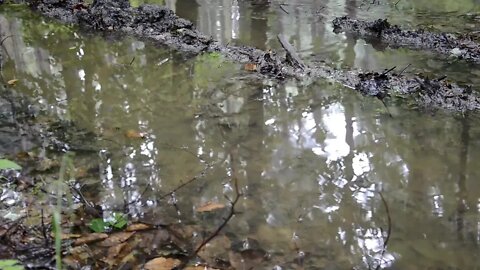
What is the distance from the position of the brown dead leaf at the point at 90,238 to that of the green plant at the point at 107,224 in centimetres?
6

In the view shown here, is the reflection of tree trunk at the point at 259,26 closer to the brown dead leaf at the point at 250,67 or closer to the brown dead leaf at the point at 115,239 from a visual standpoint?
the brown dead leaf at the point at 250,67

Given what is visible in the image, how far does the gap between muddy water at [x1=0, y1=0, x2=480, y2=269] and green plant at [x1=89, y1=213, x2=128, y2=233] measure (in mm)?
→ 198

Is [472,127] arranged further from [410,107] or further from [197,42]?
[197,42]

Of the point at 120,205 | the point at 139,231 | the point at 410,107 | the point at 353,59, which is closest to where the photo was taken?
the point at 139,231

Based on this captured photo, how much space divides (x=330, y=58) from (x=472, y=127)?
3371mm

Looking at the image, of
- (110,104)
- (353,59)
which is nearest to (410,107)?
(353,59)

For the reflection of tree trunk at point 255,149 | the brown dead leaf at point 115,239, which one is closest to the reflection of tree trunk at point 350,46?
the reflection of tree trunk at point 255,149

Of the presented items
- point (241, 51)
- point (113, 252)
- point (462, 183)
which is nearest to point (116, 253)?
point (113, 252)

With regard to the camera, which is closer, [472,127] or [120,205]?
[120,205]

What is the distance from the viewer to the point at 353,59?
343 inches

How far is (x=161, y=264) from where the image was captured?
342cm

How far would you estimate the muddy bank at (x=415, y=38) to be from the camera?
867 cm

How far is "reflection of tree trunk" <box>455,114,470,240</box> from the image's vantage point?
4105 millimetres

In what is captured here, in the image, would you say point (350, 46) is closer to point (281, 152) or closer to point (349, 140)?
point (349, 140)
